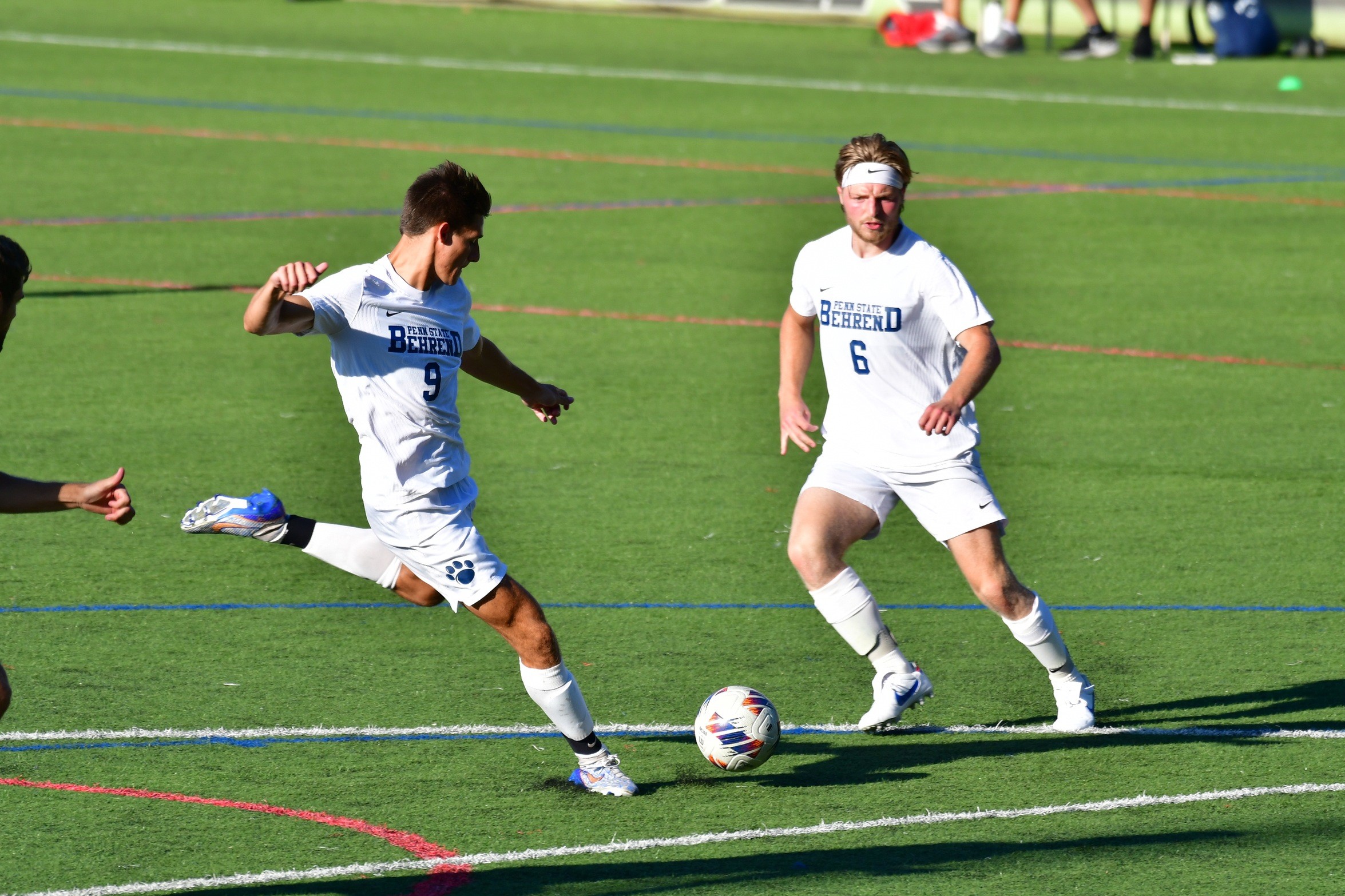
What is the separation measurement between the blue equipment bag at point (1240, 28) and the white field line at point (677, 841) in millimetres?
23283

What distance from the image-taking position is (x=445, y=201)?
6031 mm

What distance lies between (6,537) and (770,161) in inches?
484

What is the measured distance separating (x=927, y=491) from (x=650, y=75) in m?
19.7

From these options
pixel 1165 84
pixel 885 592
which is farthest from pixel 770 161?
pixel 885 592

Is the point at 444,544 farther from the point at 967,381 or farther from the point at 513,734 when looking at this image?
the point at 967,381

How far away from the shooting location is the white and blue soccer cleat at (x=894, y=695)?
268 inches

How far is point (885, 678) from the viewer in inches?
271

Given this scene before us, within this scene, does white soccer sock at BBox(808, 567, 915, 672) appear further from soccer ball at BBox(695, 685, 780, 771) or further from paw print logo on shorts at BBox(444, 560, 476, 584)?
paw print logo on shorts at BBox(444, 560, 476, 584)

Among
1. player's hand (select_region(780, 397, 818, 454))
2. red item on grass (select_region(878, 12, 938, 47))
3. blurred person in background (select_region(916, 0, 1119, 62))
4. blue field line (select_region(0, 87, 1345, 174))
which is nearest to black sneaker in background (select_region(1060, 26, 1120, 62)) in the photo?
blurred person in background (select_region(916, 0, 1119, 62))

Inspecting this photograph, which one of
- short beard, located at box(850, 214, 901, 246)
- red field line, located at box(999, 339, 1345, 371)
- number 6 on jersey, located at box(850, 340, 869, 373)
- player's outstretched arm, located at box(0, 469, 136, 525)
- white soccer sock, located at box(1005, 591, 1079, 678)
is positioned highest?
short beard, located at box(850, 214, 901, 246)

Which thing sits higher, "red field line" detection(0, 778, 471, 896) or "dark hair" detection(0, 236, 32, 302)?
"dark hair" detection(0, 236, 32, 302)

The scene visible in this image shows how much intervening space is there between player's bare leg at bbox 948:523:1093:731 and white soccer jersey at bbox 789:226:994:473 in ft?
1.04

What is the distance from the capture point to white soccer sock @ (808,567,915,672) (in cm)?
688

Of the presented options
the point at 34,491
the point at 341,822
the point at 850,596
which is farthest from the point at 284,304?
the point at 850,596
